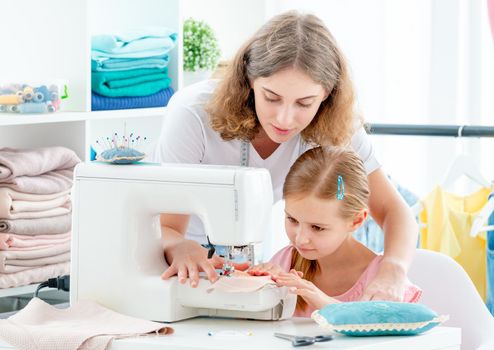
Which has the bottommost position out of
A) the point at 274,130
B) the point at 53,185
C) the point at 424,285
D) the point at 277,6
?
the point at 424,285

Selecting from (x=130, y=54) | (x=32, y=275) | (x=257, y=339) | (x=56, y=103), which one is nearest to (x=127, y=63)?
(x=130, y=54)

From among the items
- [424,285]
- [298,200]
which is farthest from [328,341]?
[424,285]

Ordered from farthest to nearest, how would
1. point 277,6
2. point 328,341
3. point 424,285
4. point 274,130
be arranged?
point 277,6, point 424,285, point 274,130, point 328,341

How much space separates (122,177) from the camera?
181 centimetres

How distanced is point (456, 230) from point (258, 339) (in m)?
1.39

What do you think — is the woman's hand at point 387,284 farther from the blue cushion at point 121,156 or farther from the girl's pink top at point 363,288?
the blue cushion at point 121,156

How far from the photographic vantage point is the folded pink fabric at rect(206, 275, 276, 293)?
5.79ft

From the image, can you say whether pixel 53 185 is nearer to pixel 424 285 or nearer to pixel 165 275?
pixel 165 275

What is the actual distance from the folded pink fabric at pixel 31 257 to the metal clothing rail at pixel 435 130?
935mm

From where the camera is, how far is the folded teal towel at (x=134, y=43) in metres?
2.72

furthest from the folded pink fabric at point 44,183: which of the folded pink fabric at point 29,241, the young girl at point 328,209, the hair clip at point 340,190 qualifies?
the hair clip at point 340,190

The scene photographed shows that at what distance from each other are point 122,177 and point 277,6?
2265 millimetres

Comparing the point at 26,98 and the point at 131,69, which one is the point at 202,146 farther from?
the point at 131,69

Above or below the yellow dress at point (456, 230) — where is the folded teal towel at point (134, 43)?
above
